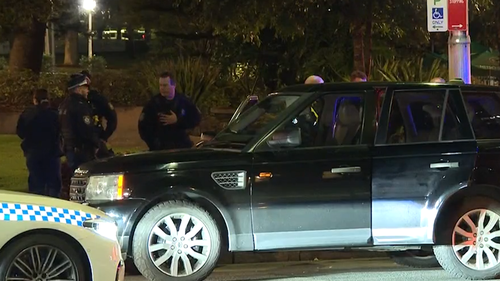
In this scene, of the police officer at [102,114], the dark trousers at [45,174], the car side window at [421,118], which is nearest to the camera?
the car side window at [421,118]

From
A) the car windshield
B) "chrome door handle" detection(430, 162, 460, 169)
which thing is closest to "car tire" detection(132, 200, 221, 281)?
the car windshield

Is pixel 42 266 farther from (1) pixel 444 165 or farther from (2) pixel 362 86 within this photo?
(1) pixel 444 165

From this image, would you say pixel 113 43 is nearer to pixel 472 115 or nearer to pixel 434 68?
pixel 434 68

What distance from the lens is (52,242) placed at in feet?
19.9

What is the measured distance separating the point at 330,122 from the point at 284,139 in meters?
0.50

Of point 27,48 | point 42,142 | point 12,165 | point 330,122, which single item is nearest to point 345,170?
point 330,122

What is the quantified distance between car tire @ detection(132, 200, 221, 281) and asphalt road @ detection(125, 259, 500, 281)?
2.37ft

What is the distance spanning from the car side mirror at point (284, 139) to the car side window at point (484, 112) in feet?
5.32

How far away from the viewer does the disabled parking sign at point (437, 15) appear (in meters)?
10.8

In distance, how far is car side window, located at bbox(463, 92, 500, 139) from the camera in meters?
7.93

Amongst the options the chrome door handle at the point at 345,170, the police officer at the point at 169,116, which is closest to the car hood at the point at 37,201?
the chrome door handle at the point at 345,170

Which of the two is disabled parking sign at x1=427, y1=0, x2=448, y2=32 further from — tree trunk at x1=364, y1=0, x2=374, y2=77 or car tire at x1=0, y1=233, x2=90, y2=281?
car tire at x1=0, y1=233, x2=90, y2=281

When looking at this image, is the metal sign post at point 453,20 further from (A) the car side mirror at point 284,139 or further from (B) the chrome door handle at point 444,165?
(A) the car side mirror at point 284,139

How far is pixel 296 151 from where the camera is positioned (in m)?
7.41
